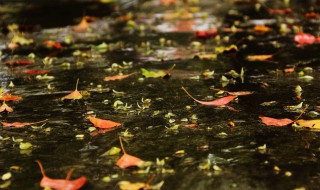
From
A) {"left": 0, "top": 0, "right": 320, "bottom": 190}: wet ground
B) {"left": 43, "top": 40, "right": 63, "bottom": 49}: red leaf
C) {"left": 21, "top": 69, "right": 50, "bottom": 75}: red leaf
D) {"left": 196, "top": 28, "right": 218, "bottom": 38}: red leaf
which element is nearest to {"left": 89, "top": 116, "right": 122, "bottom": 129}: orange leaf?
{"left": 0, "top": 0, "right": 320, "bottom": 190}: wet ground

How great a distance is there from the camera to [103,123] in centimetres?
279

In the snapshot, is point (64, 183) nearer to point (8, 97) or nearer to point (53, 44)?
point (8, 97)

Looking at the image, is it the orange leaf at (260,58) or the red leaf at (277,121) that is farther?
the orange leaf at (260,58)

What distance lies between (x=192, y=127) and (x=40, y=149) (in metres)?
0.84

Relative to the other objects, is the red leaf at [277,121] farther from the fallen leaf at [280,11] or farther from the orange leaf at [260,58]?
the fallen leaf at [280,11]

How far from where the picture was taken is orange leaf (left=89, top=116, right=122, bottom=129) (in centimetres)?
277

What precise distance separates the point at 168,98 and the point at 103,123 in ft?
2.11

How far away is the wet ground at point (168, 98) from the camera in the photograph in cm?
222

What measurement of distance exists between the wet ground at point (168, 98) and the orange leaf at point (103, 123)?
3 cm

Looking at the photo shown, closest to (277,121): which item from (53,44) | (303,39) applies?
(303,39)

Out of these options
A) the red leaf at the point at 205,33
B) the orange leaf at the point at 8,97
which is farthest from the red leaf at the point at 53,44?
the orange leaf at the point at 8,97

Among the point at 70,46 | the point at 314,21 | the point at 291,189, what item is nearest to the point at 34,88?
the point at 70,46

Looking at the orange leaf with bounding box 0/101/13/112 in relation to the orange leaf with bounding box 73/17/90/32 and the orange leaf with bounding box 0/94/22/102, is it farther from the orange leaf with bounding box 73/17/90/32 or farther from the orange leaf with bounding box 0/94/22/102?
the orange leaf with bounding box 73/17/90/32

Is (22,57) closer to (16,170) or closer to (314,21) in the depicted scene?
(16,170)
